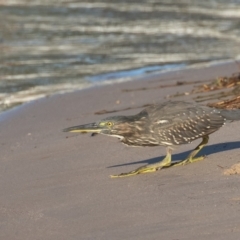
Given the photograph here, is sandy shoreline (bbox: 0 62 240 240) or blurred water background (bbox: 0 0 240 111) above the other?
sandy shoreline (bbox: 0 62 240 240)

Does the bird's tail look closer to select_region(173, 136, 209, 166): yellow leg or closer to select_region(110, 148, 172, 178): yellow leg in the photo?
select_region(173, 136, 209, 166): yellow leg

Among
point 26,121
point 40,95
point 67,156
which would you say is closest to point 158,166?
point 67,156

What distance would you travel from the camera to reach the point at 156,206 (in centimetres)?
643

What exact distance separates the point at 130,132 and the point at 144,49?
8.34m

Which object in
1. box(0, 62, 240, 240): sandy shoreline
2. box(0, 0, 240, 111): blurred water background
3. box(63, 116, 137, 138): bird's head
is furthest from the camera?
box(0, 0, 240, 111): blurred water background

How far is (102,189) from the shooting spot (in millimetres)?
7160

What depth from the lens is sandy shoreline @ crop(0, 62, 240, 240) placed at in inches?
236

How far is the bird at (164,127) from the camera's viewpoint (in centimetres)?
760

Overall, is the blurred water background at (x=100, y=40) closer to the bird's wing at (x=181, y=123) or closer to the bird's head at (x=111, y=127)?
the bird's head at (x=111, y=127)

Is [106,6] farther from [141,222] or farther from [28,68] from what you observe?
[141,222]

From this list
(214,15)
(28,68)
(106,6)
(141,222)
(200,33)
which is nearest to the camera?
(141,222)

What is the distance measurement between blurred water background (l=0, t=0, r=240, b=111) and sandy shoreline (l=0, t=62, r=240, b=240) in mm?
2678

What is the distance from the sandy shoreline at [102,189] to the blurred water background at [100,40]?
268cm

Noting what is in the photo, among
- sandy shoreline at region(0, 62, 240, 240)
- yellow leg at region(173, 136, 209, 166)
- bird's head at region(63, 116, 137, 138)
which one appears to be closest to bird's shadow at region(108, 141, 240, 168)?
sandy shoreline at region(0, 62, 240, 240)
